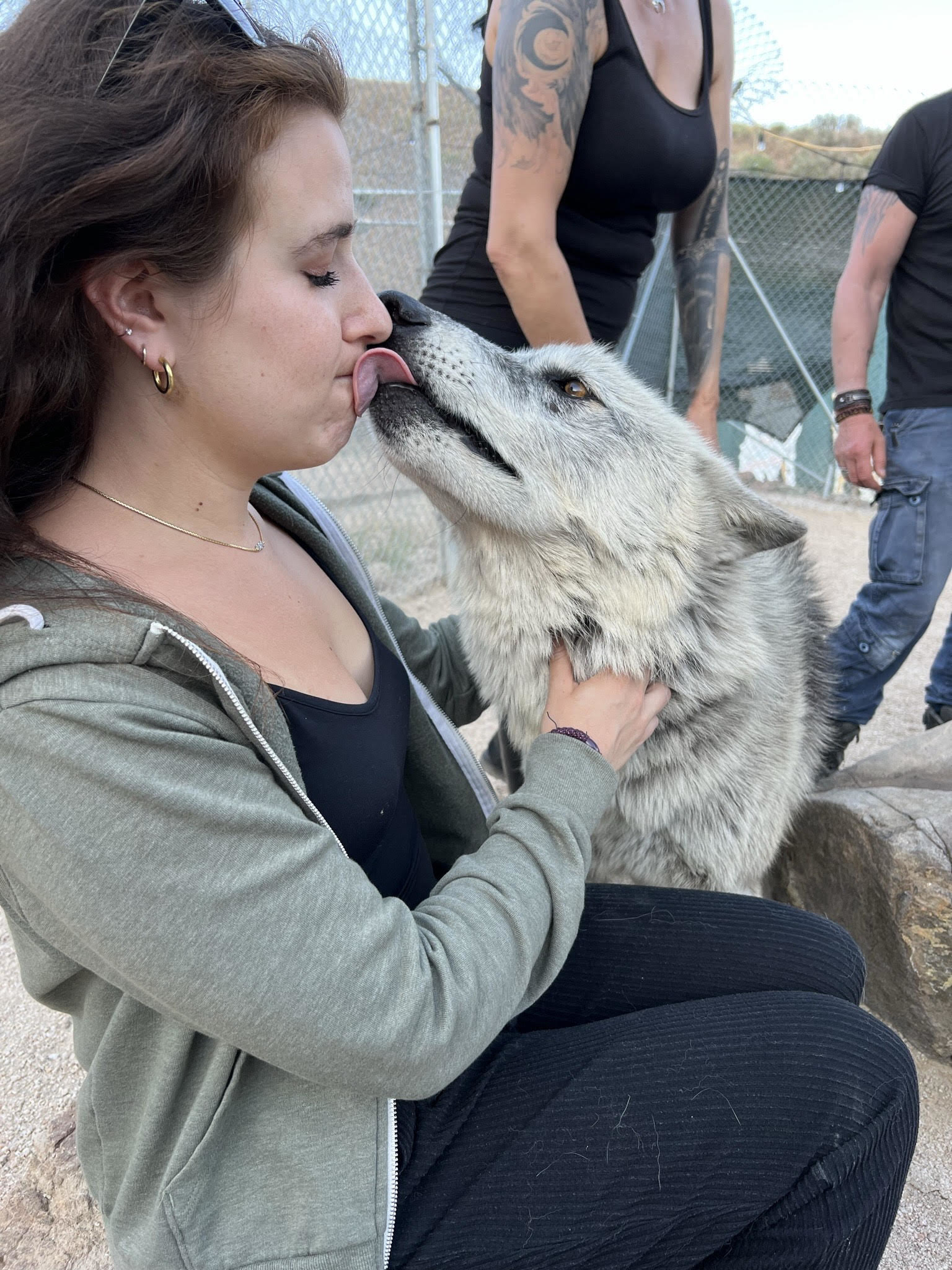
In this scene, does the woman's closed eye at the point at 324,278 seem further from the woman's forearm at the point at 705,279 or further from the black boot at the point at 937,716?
the black boot at the point at 937,716

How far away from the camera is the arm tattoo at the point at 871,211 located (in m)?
3.26

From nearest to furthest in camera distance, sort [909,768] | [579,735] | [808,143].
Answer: [579,735] → [909,768] → [808,143]

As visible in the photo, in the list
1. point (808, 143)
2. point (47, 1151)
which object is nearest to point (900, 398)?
point (47, 1151)

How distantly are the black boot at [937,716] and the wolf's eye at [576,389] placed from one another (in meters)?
2.63

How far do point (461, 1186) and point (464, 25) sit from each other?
246 inches

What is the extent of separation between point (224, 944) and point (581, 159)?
2.22 m

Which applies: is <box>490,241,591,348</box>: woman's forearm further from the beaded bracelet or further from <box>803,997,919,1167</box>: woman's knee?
<box>803,997,919,1167</box>: woman's knee

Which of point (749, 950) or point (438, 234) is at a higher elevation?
point (438, 234)

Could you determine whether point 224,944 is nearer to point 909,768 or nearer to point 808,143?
point 909,768

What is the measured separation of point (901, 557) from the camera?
3256 mm

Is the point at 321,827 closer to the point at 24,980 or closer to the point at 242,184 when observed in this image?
the point at 24,980

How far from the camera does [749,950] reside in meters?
1.65

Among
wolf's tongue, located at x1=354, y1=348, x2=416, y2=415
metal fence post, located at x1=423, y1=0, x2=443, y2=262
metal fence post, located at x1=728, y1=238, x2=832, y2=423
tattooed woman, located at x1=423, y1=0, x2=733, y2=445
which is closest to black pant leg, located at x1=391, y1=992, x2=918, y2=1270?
wolf's tongue, located at x1=354, y1=348, x2=416, y2=415

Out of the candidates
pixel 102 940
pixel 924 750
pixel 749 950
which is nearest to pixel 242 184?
pixel 102 940
